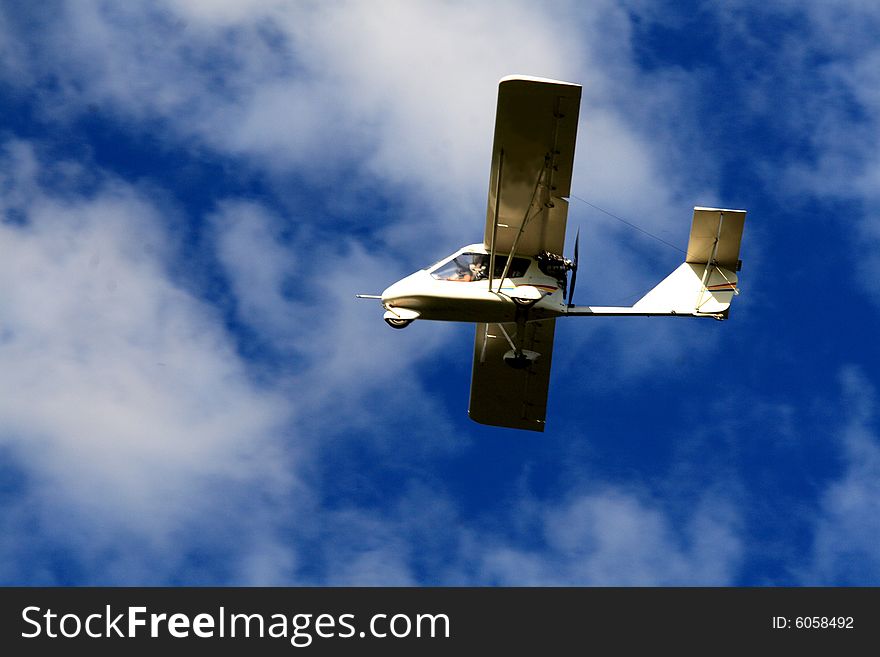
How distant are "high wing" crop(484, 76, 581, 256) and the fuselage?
497mm

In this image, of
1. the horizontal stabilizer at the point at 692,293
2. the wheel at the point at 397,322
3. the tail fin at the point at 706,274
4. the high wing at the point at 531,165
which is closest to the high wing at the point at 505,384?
the horizontal stabilizer at the point at 692,293

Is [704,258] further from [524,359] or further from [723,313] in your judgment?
[524,359]

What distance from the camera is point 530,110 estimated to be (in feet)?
78.6

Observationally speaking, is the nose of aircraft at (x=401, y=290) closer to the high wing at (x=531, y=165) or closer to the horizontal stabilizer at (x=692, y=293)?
the high wing at (x=531, y=165)

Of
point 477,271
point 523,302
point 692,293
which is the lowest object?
point 523,302

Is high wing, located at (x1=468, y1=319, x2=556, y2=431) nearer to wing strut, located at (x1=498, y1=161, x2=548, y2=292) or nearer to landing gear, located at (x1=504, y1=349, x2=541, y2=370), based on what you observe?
landing gear, located at (x1=504, y1=349, x2=541, y2=370)

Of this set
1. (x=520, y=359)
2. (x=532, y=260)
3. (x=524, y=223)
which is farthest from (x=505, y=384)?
(x=524, y=223)

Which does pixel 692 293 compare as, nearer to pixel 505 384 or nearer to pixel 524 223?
pixel 524 223

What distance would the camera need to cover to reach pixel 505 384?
30.0 m

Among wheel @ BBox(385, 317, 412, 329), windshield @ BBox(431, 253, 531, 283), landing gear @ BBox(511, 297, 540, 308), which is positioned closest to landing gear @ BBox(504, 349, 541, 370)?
landing gear @ BBox(511, 297, 540, 308)

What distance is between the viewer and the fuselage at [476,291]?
25969 millimetres

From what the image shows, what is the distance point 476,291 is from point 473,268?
73cm
